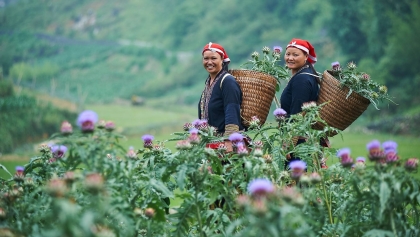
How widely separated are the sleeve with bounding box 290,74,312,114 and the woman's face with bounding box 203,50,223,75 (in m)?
0.60

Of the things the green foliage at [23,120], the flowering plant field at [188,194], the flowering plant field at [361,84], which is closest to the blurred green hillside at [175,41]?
the green foliage at [23,120]

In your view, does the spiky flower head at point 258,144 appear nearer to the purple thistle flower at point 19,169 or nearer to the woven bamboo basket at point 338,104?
the woven bamboo basket at point 338,104

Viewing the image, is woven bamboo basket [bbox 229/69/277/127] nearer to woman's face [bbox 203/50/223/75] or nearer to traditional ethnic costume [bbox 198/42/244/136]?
traditional ethnic costume [bbox 198/42/244/136]

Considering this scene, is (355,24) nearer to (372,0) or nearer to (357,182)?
(372,0)

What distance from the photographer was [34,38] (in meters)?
32.0

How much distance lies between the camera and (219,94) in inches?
186

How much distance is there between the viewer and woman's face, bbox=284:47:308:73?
4824 mm

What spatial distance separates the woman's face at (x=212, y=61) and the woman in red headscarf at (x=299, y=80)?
1.76ft

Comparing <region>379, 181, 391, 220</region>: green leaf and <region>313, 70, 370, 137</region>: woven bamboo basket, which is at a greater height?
<region>313, 70, 370, 137</region>: woven bamboo basket

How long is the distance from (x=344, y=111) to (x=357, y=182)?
1.64 m

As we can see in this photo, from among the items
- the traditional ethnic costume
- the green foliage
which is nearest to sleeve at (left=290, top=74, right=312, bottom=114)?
the traditional ethnic costume

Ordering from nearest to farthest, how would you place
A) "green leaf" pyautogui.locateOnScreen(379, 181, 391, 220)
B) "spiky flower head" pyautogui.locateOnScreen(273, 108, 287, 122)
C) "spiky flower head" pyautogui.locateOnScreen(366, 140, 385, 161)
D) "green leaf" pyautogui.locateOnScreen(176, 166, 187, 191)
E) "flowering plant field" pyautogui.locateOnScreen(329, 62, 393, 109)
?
"green leaf" pyautogui.locateOnScreen(379, 181, 391, 220) → "spiky flower head" pyautogui.locateOnScreen(366, 140, 385, 161) → "green leaf" pyautogui.locateOnScreen(176, 166, 187, 191) → "spiky flower head" pyautogui.locateOnScreen(273, 108, 287, 122) → "flowering plant field" pyautogui.locateOnScreen(329, 62, 393, 109)

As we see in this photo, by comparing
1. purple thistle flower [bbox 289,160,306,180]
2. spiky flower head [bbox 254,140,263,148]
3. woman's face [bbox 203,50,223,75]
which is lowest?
purple thistle flower [bbox 289,160,306,180]

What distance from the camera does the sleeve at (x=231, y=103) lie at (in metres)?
4.52
